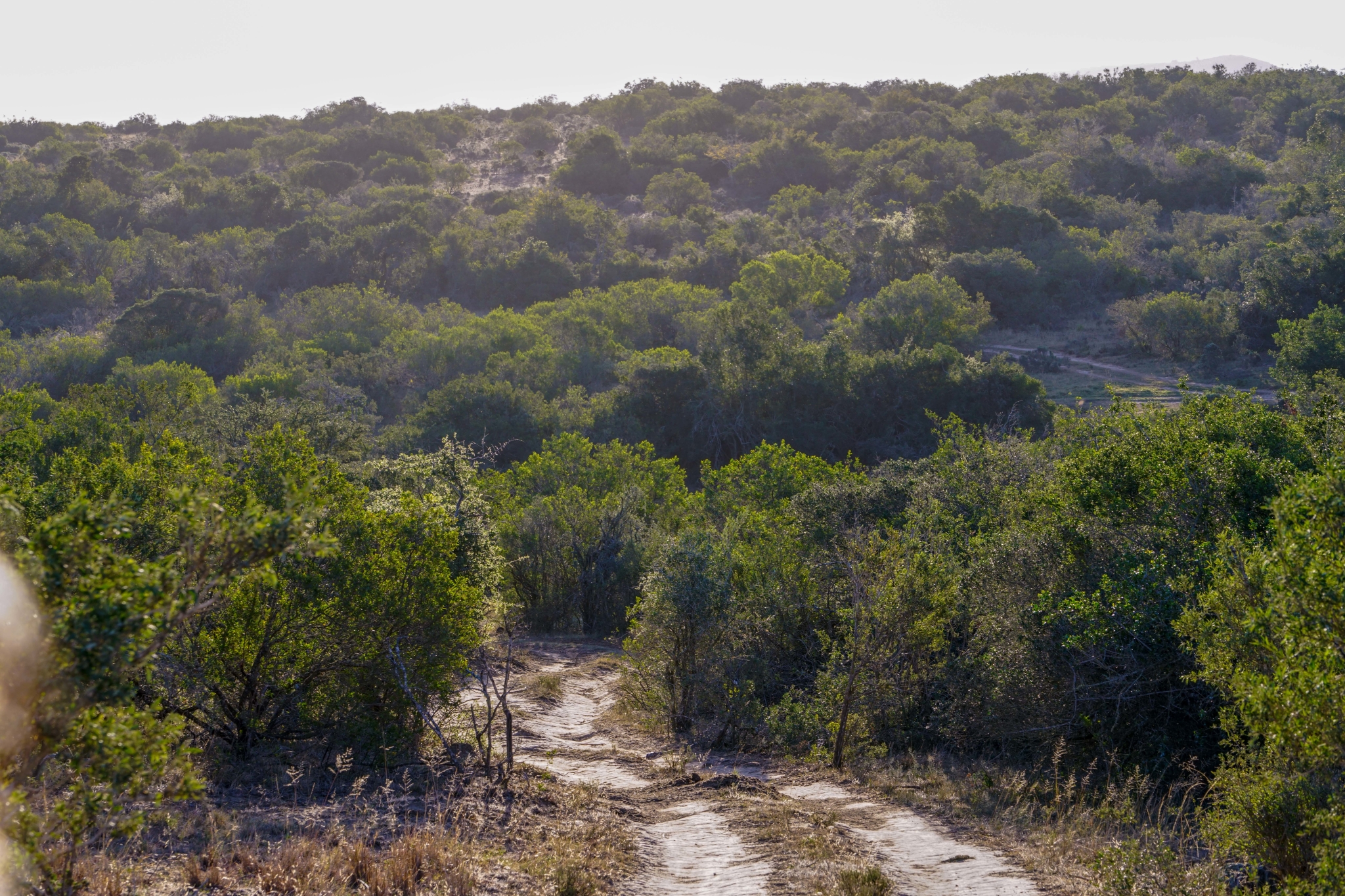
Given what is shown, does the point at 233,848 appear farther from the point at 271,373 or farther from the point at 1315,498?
the point at 271,373

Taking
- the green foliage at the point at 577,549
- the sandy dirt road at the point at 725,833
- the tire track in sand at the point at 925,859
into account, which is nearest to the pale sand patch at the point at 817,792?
the sandy dirt road at the point at 725,833

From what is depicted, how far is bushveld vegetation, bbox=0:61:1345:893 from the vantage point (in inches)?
265

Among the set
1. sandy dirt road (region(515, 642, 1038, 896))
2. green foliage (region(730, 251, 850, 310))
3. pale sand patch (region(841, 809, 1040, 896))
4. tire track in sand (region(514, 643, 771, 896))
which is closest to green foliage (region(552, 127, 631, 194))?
green foliage (region(730, 251, 850, 310))

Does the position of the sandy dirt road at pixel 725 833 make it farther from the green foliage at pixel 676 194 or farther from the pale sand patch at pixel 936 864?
the green foliage at pixel 676 194

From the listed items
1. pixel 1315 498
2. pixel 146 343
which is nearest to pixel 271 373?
pixel 146 343

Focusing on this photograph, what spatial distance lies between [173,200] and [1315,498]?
80254 millimetres

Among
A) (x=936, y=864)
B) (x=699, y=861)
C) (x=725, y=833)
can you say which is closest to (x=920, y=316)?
(x=725, y=833)

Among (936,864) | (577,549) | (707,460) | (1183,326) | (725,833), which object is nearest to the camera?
(936,864)

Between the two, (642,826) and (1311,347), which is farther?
(1311,347)

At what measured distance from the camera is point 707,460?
3231cm

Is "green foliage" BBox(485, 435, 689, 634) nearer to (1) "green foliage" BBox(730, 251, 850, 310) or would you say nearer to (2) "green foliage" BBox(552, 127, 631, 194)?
(1) "green foliage" BBox(730, 251, 850, 310)

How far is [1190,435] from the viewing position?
537 inches

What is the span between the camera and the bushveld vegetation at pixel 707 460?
6.72m

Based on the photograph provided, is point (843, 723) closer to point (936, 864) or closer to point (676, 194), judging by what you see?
point (936, 864)
